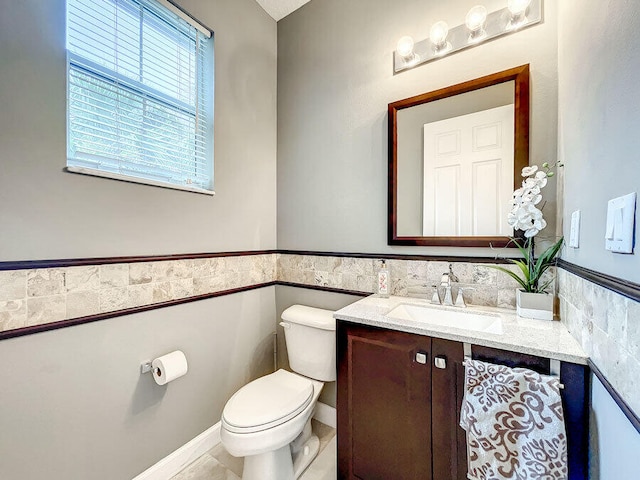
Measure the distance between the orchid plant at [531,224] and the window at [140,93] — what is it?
5.11ft

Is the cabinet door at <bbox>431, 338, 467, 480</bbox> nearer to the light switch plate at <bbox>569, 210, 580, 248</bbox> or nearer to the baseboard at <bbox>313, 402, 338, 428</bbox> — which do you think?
the light switch plate at <bbox>569, 210, 580, 248</bbox>

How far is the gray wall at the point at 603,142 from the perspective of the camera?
0.57 m

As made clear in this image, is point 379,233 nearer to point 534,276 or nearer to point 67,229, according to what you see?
point 534,276

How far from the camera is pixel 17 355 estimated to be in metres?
0.99

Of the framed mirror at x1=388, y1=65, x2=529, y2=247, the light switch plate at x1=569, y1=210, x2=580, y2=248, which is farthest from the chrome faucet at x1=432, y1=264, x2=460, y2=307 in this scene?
the light switch plate at x1=569, y1=210, x2=580, y2=248

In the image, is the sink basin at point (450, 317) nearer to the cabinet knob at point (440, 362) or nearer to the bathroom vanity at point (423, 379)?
the bathroom vanity at point (423, 379)

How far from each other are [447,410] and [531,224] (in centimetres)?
82

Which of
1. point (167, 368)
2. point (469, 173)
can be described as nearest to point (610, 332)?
point (469, 173)

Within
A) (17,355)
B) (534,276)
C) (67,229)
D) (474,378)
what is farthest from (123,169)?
(534,276)

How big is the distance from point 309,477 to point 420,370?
0.92m

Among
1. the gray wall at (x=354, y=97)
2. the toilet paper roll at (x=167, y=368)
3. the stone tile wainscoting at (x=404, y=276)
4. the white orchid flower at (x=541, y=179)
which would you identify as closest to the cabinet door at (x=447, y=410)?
the stone tile wainscoting at (x=404, y=276)

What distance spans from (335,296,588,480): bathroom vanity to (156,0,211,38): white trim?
5.74ft

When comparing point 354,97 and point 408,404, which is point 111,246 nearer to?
point 408,404

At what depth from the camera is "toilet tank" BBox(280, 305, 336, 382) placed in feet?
5.16
